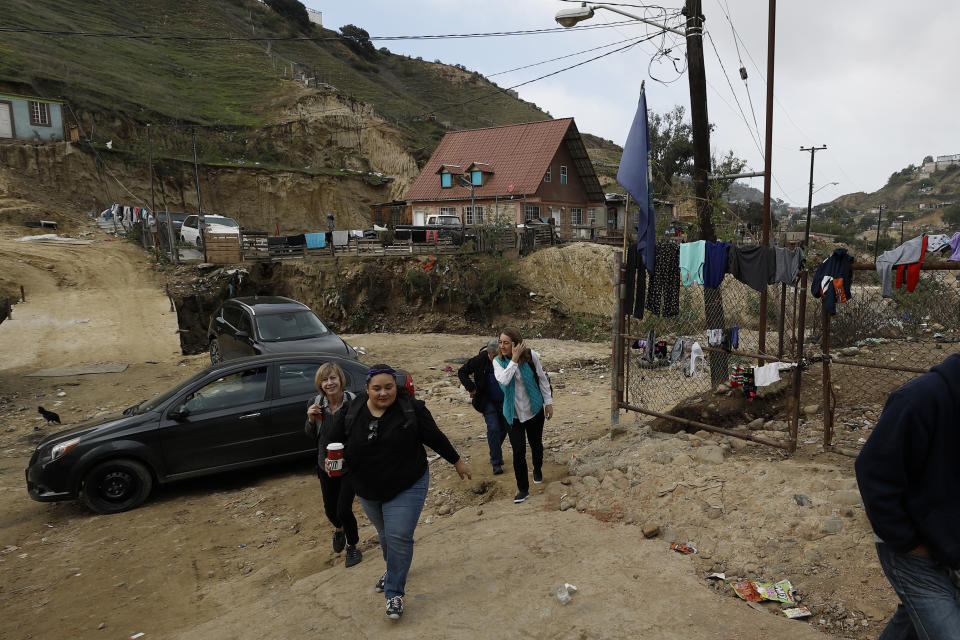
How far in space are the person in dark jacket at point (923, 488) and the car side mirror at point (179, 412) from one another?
626cm

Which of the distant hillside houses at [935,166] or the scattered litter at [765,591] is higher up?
the distant hillside houses at [935,166]

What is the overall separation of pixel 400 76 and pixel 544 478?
85.2m

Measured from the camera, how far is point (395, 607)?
3.45 metres

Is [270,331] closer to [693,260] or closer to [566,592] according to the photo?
[693,260]

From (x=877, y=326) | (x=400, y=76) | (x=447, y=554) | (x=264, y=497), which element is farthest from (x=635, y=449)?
(x=400, y=76)

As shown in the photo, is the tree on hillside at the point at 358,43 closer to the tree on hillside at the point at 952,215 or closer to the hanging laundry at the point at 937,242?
the tree on hillside at the point at 952,215

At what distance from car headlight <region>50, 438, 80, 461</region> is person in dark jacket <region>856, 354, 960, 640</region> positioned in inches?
270

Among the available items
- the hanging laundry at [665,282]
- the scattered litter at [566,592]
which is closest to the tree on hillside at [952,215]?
the hanging laundry at [665,282]

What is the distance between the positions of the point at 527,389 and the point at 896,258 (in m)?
3.18

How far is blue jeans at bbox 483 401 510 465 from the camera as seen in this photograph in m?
5.80

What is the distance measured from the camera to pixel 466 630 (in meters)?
3.32

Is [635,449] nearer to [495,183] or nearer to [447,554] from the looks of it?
[447,554]

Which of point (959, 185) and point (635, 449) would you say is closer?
point (635, 449)

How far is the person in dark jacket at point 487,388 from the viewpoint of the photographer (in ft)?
18.4
